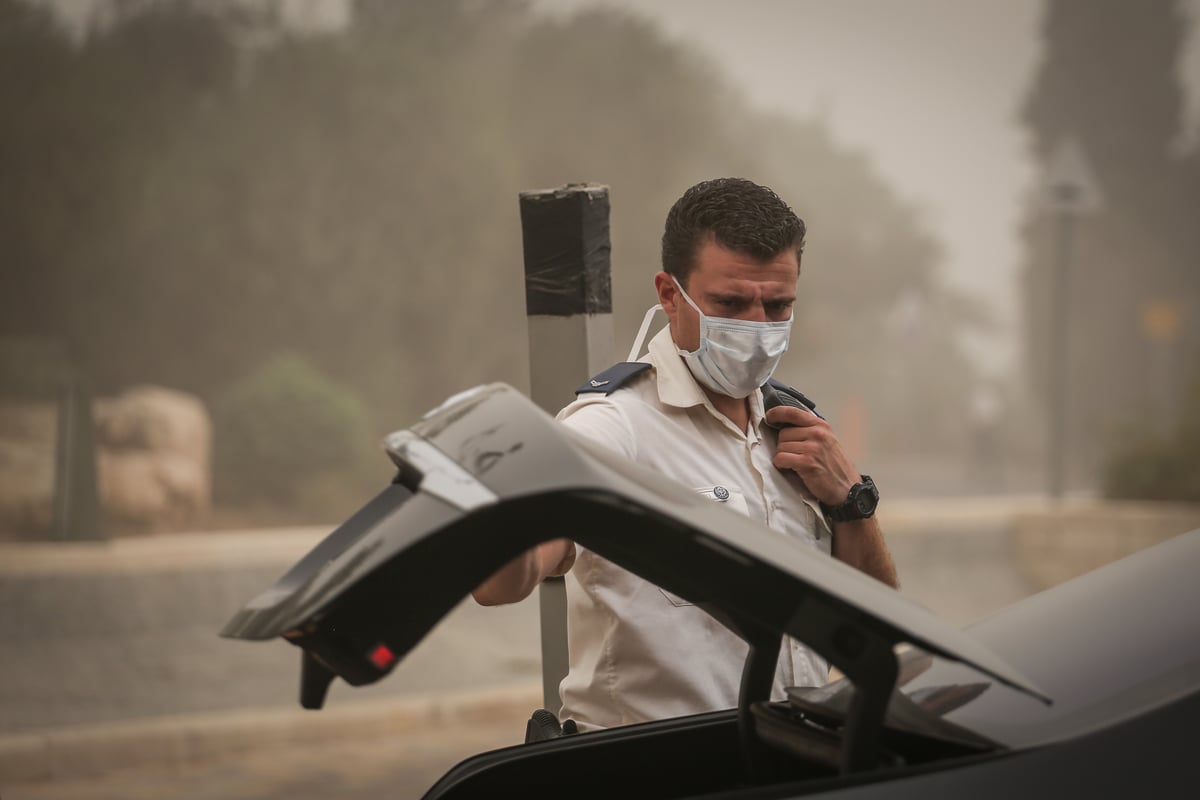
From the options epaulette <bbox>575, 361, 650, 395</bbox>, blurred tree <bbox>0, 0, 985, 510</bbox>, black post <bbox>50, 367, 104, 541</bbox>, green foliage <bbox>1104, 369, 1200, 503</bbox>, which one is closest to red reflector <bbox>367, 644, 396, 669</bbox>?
epaulette <bbox>575, 361, 650, 395</bbox>

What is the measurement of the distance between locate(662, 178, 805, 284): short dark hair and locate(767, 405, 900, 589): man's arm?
0.31 metres

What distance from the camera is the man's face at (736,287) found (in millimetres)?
2320

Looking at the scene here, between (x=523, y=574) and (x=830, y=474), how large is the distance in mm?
700

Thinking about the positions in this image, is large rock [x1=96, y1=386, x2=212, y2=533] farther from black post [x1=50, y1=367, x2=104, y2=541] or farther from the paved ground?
the paved ground

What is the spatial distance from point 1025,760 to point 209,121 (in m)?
18.5

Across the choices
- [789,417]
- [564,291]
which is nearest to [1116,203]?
[564,291]

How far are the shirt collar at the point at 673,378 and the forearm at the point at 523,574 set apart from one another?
431 millimetres

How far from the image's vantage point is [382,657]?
4.96 feet

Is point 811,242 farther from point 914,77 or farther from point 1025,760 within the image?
point 1025,760

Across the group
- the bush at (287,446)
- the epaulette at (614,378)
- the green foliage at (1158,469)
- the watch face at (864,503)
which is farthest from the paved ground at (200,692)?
the bush at (287,446)

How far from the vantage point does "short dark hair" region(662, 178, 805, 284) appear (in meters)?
2.29

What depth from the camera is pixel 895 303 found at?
1051 inches

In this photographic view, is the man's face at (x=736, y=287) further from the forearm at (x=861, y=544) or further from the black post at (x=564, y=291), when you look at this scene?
the black post at (x=564, y=291)

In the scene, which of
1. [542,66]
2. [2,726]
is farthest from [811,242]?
[2,726]
